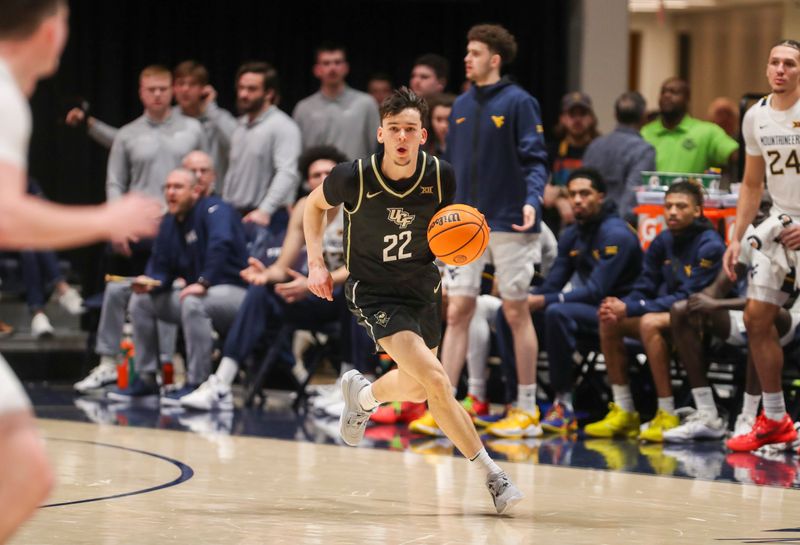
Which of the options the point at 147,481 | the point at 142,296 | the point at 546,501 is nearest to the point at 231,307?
the point at 142,296

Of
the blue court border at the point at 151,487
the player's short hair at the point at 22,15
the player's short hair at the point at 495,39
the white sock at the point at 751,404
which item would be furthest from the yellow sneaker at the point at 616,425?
the player's short hair at the point at 22,15

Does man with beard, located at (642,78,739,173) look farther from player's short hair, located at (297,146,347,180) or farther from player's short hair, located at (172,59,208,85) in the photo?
player's short hair, located at (172,59,208,85)

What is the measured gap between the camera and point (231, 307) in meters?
9.35

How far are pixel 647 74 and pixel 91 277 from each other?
6.79 meters

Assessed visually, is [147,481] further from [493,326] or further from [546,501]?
[493,326]

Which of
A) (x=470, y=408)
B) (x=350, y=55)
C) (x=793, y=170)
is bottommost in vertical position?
(x=470, y=408)

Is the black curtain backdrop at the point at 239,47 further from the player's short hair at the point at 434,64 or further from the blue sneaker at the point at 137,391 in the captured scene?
the blue sneaker at the point at 137,391

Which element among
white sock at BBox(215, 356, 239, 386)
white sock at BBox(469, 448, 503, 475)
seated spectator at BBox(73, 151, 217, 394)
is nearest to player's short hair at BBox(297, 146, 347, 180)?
seated spectator at BBox(73, 151, 217, 394)

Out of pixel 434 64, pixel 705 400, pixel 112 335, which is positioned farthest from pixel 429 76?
pixel 705 400

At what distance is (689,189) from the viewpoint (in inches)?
310

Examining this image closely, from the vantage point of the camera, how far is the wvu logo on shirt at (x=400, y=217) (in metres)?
5.76

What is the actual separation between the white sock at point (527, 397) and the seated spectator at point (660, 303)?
1.26ft

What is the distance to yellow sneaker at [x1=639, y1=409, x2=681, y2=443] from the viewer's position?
25.5 feet

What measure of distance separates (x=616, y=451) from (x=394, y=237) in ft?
7.73
